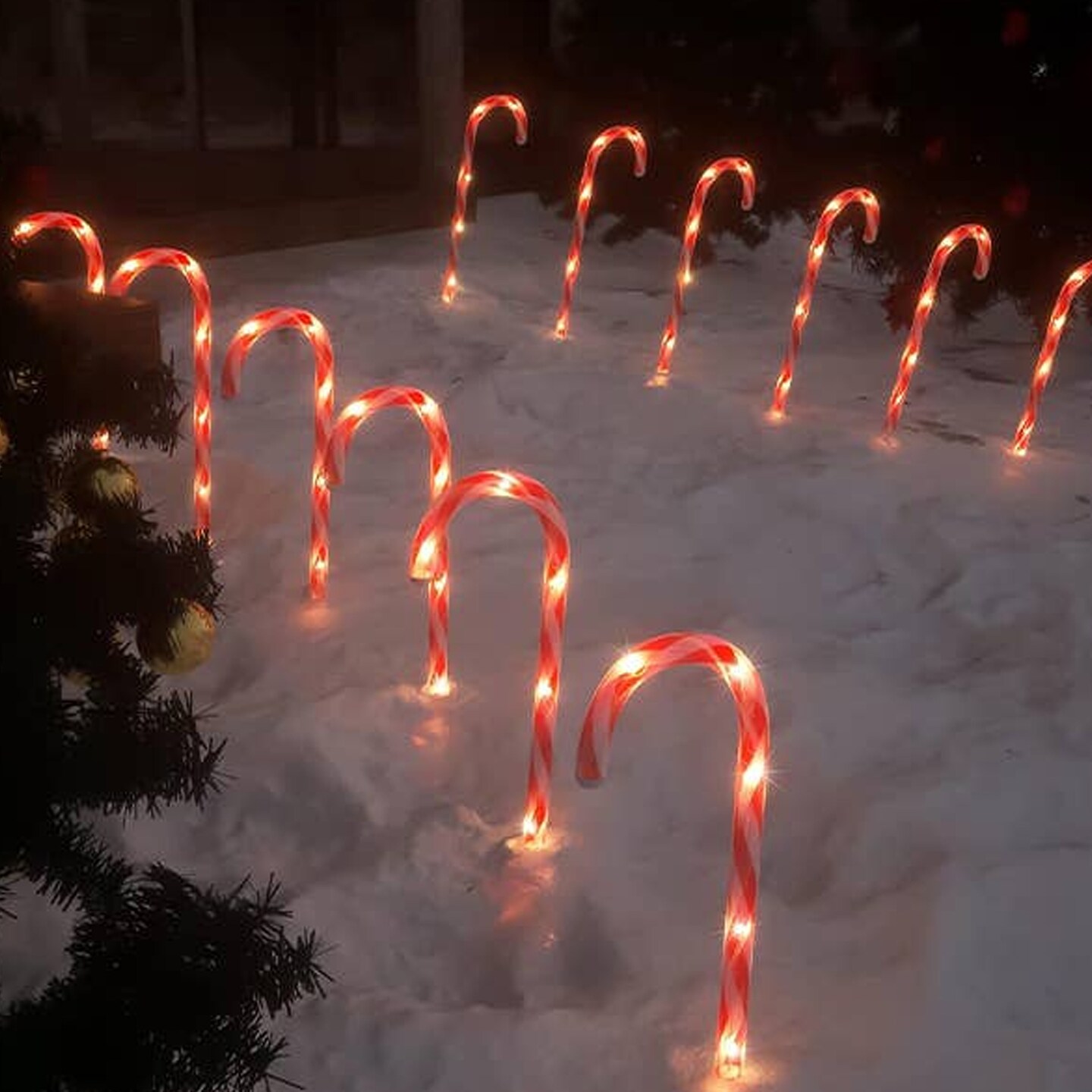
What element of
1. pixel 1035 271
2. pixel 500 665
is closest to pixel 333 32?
pixel 1035 271

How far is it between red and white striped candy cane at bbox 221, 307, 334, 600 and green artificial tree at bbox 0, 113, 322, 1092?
6.49 feet

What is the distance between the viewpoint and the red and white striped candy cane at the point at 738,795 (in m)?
2.97

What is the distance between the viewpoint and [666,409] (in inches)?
263

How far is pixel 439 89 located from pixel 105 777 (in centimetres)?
840

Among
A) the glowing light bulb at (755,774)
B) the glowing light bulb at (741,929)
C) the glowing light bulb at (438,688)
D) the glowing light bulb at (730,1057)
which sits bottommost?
the glowing light bulb at (438,688)

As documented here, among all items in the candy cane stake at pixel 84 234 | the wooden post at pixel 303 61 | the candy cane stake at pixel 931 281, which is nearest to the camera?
the candy cane stake at pixel 84 234

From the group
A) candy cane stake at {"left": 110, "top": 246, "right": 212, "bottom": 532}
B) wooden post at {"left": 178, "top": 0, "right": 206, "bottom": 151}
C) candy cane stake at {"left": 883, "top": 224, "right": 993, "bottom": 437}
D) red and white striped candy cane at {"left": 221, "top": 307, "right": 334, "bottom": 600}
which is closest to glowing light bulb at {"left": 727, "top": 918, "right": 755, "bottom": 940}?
red and white striped candy cane at {"left": 221, "top": 307, "right": 334, "bottom": 600}

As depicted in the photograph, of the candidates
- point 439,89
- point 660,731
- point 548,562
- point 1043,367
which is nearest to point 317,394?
point 548,562

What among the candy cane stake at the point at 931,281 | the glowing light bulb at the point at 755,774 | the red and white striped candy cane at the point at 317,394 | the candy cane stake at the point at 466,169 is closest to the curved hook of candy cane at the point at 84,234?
the red and white striped candy cane at the point at 317,394

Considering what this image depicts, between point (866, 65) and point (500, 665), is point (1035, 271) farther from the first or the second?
point (500, 665)

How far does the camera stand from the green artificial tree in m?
2.20

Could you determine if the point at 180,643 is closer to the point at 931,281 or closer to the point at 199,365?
the point at 199,365

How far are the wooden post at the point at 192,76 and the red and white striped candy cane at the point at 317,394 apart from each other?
19.0ft

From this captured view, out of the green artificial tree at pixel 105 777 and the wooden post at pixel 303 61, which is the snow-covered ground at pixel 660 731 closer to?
the green artificial tree at pixel 105 777
